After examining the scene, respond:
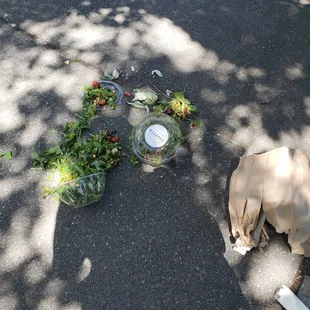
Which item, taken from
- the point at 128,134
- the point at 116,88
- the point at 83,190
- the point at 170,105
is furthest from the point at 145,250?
the point at 116,88

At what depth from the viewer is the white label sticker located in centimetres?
275

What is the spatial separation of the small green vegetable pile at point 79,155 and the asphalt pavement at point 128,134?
0.09 meters

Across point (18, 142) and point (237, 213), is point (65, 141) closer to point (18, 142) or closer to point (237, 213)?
point (18, 142)

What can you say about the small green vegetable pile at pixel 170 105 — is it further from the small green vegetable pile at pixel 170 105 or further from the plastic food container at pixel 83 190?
the plastic food container at pixel 83 190

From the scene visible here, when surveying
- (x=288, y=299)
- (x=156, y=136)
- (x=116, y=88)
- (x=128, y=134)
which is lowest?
(x=288, y=299)

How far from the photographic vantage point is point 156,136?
2.75 meters

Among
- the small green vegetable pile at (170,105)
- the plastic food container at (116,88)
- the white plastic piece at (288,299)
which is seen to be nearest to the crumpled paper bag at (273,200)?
the white plastic piece at (288,299)

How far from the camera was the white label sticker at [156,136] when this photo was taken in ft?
9.02

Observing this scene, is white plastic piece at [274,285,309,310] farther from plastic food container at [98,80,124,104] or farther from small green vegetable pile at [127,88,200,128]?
plastic food container at [98,80,124,104]

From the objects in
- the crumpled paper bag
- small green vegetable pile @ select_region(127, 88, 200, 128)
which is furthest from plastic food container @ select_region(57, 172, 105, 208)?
the crumpled paper bag

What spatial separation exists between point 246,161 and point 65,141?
1.55 meters

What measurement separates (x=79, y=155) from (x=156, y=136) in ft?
2.17

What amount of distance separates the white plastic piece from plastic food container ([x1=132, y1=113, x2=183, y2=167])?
129cm

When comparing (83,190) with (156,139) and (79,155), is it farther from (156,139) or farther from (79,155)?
(156,139)
